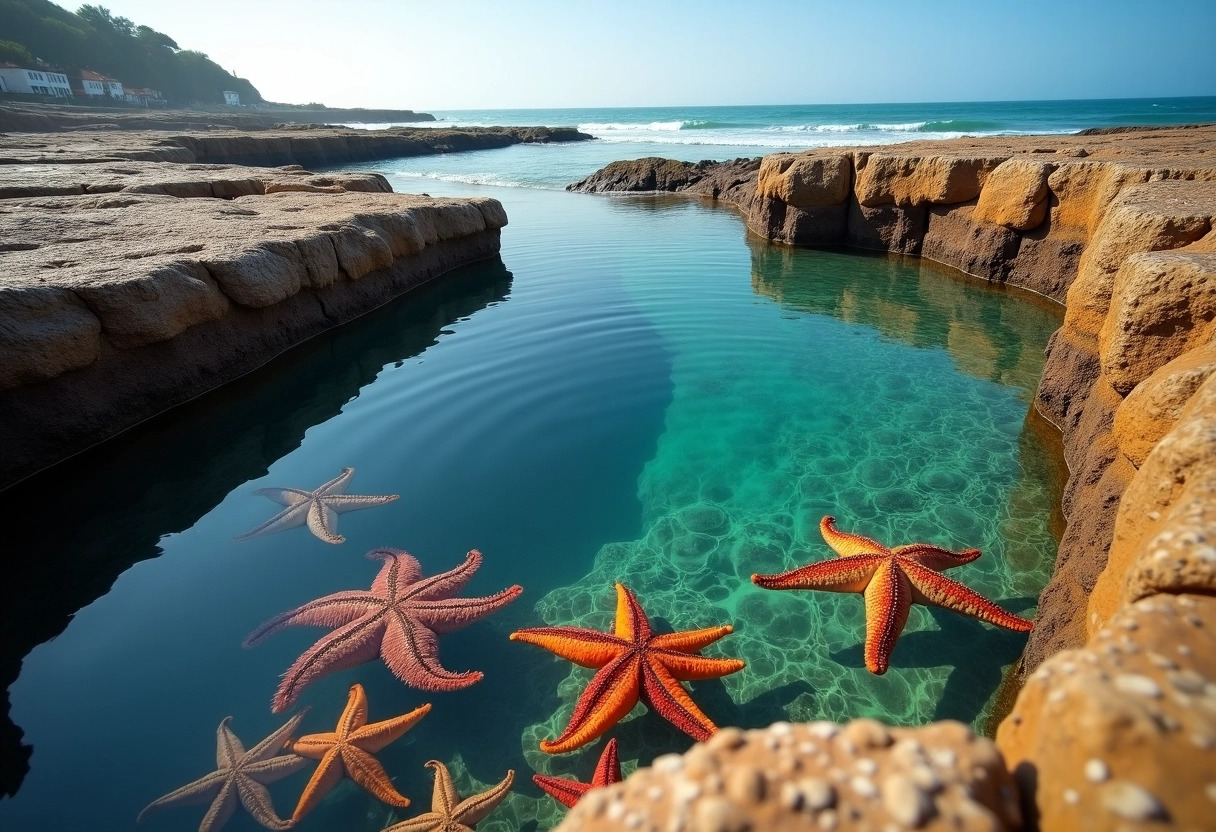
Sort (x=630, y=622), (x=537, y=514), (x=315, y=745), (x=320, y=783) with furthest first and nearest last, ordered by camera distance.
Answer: (x=537, y=514) → (x=630, y=622) → (x=315, y=745) → (x=320, y=783)

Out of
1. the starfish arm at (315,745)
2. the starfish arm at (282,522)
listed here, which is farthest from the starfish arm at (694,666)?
the starfish arm at (282,522)

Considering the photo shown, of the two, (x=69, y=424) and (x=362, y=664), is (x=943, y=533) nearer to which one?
(x=362, y=664)

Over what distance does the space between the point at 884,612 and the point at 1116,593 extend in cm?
129

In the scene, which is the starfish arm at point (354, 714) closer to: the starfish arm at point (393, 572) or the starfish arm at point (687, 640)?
the starfish arm at point (393, 572)

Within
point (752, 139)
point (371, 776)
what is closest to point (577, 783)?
point (371, 776)

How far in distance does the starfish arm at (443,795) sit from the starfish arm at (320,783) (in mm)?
428

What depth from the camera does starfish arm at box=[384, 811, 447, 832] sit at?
2.40m

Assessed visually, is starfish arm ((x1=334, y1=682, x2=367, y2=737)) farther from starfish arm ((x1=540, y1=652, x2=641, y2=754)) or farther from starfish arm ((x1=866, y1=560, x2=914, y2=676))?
starfish arm ((x1=866, y1=560, x2=914, y2=676))

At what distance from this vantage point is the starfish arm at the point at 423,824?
2.40 metres

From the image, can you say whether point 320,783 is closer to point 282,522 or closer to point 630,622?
point 630,622

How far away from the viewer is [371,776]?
2598 mm

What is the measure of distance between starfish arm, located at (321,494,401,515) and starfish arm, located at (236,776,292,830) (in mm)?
2091

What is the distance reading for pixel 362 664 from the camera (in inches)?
128

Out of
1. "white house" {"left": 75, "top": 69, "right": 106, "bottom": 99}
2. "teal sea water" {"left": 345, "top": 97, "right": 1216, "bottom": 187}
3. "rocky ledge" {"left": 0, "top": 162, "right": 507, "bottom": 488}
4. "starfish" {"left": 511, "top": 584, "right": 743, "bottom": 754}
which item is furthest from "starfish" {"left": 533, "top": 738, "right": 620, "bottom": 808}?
"white house" {"left": 75, "top": 69, "right": 106, "bottom": 99}
